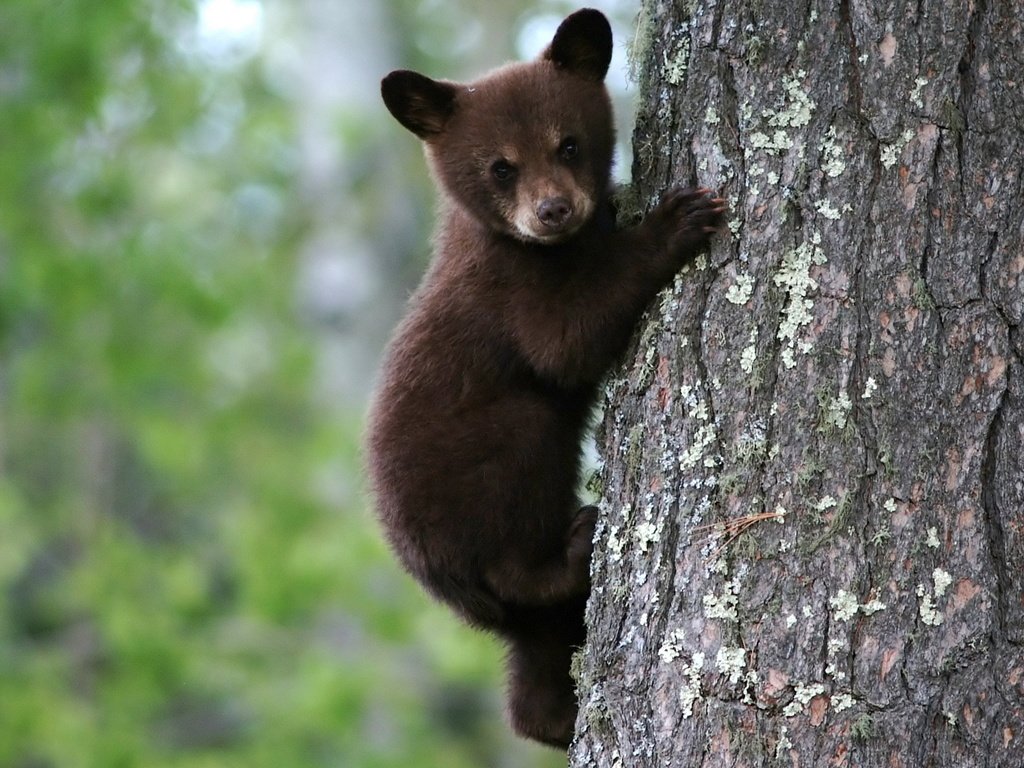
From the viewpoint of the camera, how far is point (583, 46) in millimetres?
4191

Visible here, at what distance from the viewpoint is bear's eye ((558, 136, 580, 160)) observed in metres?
4.03

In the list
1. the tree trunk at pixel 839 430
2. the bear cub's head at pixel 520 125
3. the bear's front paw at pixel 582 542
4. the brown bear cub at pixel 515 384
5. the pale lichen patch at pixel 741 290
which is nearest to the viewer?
the tree trunk at pixel 839 430

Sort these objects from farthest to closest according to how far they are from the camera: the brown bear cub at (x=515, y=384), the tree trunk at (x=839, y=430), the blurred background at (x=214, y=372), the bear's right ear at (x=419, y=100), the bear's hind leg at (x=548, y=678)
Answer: the blurred background at (x=214, y=372) < the bear's right ear at (x=419, y=100) < the bear's hind leg at (x=548, y=678) < the brown bear cub at (x=515, y=384) < the tree trunk at (x=839, y=430)

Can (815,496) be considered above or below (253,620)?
above

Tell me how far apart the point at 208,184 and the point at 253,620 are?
6.37 metres

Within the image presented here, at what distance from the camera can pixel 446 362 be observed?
3936 mm

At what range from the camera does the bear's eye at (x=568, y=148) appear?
4027 millimetres

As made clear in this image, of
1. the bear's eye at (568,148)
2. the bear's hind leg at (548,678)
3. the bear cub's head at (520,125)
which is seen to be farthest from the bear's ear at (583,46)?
the bear's hind leg at (548,678)

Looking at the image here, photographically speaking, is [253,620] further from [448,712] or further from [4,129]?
[4,129]

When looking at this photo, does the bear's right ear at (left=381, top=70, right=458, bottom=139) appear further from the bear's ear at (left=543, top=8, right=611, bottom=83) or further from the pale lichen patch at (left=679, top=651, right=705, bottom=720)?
the pale lichen patch at (left=679, top=651, right=705, bottom=720)

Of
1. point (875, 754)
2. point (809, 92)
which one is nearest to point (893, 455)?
point (875, 754)

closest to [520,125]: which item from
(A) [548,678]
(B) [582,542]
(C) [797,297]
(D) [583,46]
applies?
(D) [583,46]

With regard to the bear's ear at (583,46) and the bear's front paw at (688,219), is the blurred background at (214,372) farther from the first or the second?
the bear's front paw at (688,219)

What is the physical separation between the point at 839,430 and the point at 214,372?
37.7ft
